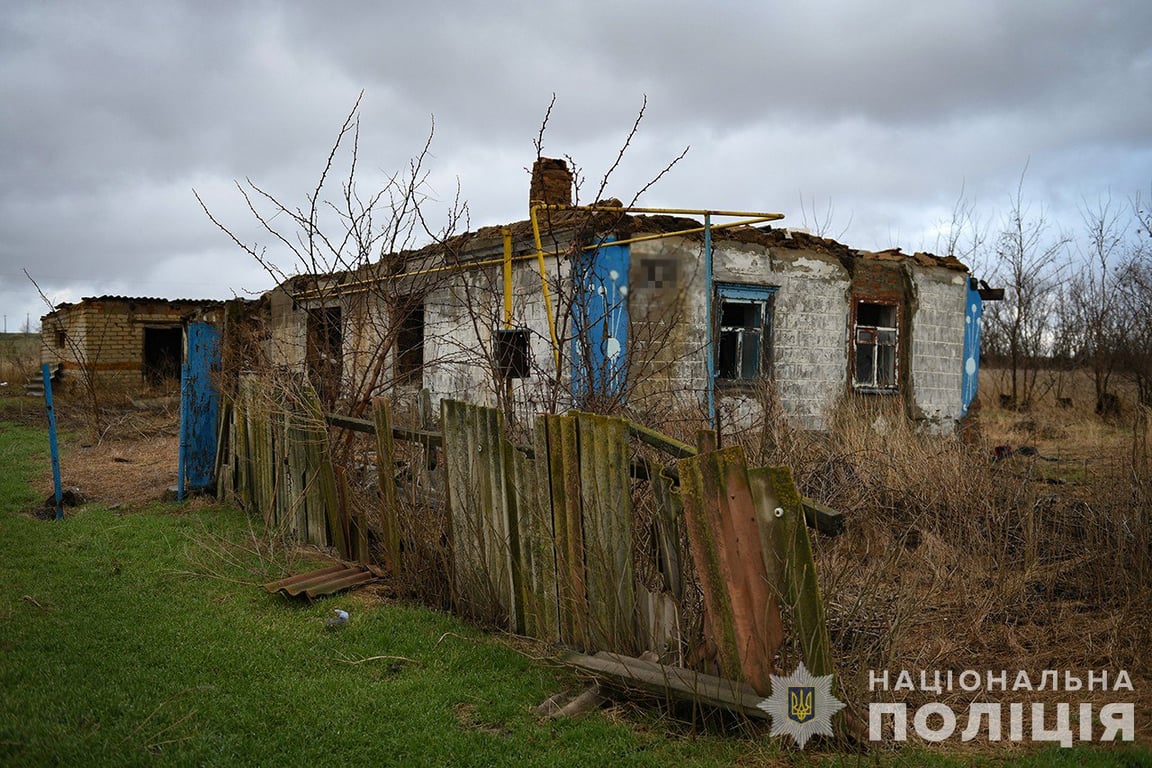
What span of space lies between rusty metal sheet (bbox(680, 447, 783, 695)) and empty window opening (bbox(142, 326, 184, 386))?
67.7 feet

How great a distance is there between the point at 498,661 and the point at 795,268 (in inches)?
346

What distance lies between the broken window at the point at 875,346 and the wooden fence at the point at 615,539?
8643 millimetres

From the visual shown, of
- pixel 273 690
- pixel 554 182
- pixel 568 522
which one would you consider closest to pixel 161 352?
pixel 554 182

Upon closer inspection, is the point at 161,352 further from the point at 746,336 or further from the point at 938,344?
the point at 938,344

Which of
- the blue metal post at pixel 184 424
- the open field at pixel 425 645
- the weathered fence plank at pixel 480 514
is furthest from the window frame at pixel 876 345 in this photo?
the weathered fence plank at pixel 480 514

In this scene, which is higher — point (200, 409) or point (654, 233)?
point (654, 233)

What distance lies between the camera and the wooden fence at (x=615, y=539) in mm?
2875

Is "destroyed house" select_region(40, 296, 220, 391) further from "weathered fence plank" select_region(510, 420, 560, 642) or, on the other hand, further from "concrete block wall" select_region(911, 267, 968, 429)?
"weathered fence plank" select_region(510, 420, 560, 642)

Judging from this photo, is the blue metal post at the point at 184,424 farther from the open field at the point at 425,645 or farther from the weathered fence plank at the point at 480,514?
the weathered fence plank at the point at 480,514

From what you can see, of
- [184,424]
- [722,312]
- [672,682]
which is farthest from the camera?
[722,312]

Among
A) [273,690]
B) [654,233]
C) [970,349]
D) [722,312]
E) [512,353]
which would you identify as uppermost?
[654,233]

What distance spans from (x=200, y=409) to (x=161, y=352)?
1621cm

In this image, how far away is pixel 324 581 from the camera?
5039 mm

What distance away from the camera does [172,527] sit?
6.75m
